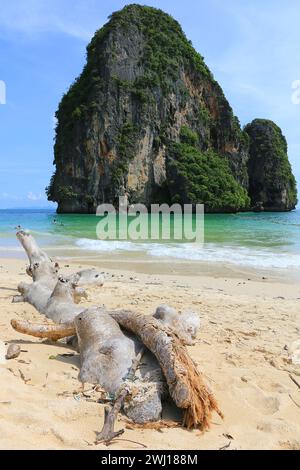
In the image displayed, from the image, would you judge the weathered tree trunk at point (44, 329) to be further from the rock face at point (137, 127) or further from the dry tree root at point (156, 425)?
the rock face at point (137, 127)

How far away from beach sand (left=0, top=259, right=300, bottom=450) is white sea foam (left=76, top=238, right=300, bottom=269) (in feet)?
14.9

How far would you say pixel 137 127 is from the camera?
55469 millimetres

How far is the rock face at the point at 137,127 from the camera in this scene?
5362 cm

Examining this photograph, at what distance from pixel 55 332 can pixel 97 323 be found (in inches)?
22.9

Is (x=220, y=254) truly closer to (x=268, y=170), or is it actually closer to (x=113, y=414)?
(x=113, y=414)

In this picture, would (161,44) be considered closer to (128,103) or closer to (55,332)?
(128,103)

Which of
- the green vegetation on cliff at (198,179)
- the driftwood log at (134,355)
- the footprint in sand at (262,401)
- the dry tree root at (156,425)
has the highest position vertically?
the green vegetation on cliff at (198,179)

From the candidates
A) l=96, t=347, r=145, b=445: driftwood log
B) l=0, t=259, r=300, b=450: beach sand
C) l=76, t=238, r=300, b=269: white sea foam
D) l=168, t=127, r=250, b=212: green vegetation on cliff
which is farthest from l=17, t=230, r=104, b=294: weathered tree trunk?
l=168, t=127, r=250, b=212: green vegetation on cliff

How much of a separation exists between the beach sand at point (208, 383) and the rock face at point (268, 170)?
72339mm

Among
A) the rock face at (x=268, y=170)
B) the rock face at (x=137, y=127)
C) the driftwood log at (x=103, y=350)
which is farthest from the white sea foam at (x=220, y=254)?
the rock face at (x=268, y=170)

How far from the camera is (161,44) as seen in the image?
60.7 m

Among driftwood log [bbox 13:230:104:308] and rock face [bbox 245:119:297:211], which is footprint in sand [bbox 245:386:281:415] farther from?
rock face [bbox 245:119:297:211]

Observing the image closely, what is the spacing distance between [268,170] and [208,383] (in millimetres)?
81394
